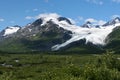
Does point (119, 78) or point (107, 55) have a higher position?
point (107, 55)

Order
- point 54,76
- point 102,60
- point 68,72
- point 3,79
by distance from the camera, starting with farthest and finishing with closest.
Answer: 1. point 102,60
2. point 68,72
3. point 54,76
4. point 3,79

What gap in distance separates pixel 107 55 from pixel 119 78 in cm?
1555

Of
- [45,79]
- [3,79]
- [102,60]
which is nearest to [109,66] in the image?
[102,60]

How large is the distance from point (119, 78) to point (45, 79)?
63.9 feet

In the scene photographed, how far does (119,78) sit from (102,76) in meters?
5.03

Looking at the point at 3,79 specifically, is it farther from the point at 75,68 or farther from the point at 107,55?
the point at 107,55

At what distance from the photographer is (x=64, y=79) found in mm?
72812

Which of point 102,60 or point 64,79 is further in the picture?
point 102,60

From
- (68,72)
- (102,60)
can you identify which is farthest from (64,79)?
(102,60)

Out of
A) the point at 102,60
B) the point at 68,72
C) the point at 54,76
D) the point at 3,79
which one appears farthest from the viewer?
the point at 102,60

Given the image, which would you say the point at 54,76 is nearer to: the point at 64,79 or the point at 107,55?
the point at 64,79

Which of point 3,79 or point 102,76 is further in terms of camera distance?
point 102,76

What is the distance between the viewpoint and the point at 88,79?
8106 centimetres

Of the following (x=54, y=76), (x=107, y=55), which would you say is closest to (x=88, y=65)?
(x=54, y=76)
